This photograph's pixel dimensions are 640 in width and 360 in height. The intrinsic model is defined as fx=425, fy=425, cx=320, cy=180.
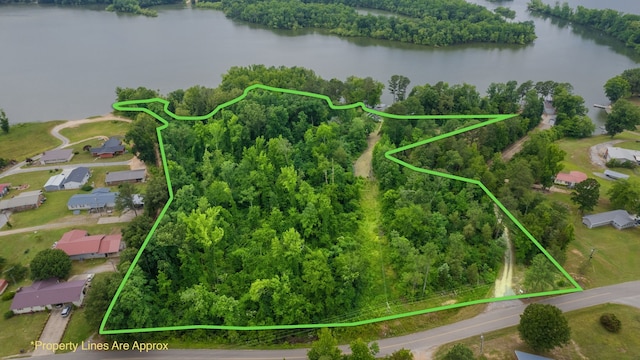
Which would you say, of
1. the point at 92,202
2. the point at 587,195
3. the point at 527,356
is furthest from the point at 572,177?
the point at 92,202

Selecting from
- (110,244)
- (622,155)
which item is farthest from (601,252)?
(110,244)

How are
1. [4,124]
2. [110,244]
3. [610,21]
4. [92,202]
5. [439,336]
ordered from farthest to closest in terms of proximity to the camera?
[610,21]
[4,124]
[92,202]
[110,244]
[439,336]

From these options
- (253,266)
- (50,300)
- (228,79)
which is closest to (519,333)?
(253,266)

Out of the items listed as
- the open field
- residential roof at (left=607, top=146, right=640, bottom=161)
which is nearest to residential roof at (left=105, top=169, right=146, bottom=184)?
the open field

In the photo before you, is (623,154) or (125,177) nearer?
(125,177)

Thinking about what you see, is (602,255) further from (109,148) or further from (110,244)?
(109,148)

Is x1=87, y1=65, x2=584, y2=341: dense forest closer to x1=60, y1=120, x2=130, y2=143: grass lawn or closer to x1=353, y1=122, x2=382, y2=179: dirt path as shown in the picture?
x1=353, y1=122, x2=382, y2=179: dirt path

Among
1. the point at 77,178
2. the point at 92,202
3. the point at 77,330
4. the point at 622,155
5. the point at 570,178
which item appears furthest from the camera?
the point at 622,155

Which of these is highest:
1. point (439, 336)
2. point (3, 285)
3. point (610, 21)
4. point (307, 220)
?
point (610, 21)

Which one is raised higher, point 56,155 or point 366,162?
point 366,162
